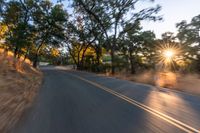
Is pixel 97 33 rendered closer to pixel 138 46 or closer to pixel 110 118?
pixel 138 46

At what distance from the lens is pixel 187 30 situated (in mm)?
41531

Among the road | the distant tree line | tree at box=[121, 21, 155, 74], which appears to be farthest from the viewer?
tree at box=[121, 21, 155, 74]

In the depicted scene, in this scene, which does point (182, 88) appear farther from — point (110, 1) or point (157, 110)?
point (110, 1)

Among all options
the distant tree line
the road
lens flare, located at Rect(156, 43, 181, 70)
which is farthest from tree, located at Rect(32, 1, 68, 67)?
the road

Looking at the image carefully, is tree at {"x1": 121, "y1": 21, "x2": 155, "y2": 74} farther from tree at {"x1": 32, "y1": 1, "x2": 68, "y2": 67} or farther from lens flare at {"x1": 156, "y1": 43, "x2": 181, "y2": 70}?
tree at {"x1": 32, "y1": 1, "x2": 68, "y2": 67}

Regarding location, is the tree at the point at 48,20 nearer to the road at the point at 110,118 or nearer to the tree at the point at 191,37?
the tree at the point at 191,37

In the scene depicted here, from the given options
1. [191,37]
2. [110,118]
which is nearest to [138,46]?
[191,37]

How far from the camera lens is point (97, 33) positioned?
46125 millimetres

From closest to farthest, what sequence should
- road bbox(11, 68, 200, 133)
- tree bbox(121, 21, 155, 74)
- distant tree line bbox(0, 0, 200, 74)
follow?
1. road bbox(11, 68, 200, 133)
2. distant tree line bbox(0, 0, 200, 74)
3. tree bbox(121, 21, 155, 74)

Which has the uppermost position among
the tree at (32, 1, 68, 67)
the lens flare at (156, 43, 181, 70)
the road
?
the tree at (32, 1, 68, 67)

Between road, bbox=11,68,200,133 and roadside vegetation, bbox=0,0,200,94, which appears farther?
roadside vegetation, bbox=0,0,200,94

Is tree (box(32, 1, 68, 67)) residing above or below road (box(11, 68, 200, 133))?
above

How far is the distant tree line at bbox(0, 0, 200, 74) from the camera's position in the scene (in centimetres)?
3819

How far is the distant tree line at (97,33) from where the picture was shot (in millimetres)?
38188
